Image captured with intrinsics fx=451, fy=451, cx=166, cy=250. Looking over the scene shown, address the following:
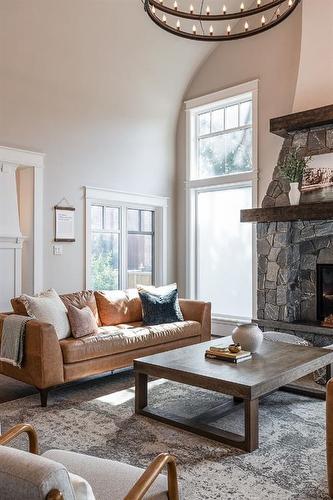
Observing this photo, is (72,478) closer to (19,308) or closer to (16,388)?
(19,308)

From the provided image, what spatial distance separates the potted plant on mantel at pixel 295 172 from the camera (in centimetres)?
506

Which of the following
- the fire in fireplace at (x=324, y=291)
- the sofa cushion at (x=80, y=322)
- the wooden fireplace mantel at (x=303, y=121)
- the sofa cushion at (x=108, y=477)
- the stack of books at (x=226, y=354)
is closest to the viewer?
the sofa cushion at (x=108, y=477)

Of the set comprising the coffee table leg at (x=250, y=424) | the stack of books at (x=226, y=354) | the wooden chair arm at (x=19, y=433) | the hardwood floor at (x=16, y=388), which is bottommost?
the hardwood floor at (x=16, y=388)

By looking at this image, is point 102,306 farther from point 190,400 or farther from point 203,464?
point 203,464

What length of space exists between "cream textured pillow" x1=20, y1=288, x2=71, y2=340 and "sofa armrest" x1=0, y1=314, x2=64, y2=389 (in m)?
0.19

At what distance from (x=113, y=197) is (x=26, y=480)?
5258mm

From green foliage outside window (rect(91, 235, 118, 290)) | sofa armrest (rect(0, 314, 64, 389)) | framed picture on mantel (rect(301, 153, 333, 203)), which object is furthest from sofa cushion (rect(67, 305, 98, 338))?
framed picture on mantel (rect(301, 153, 333, 203))

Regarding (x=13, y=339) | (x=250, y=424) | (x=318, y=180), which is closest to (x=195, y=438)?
(x=250, y=424)

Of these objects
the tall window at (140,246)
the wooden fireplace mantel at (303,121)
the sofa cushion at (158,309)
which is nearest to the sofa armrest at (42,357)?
the sofa cushion at (158,309)

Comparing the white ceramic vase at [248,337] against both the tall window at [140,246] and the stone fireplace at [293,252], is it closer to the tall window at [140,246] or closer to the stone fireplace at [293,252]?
the stone fireplace at [293,252]

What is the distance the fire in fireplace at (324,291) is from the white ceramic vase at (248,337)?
193 cm

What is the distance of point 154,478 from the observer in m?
1.46

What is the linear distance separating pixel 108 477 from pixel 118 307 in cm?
336

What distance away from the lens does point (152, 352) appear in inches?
182
